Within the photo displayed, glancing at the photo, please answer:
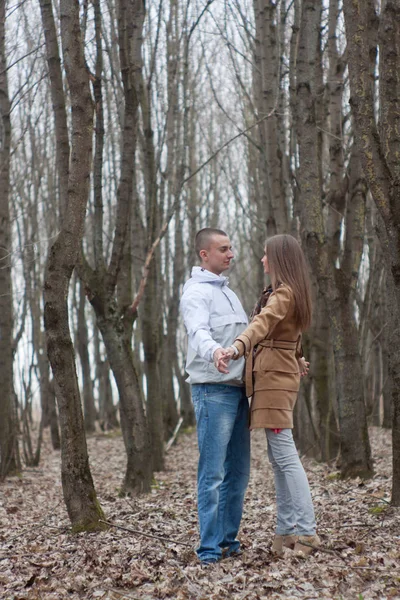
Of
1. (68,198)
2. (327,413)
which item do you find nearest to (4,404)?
(327,413)

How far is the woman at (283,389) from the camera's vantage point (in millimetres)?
4426

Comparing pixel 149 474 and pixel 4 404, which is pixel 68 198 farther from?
pixel 4 404

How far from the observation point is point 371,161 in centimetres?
505

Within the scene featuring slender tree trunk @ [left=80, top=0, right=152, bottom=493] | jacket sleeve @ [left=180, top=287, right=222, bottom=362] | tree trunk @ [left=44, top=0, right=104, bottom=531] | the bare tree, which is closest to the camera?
jacket sleeve @ [left=180, top=287, right=222, bottom=362]

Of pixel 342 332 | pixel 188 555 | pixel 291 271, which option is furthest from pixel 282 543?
pixel 342 332

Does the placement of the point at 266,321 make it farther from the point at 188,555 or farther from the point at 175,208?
the point at 175,208

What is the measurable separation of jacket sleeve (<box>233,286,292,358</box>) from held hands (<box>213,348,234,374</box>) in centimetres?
6

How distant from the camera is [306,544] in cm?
443

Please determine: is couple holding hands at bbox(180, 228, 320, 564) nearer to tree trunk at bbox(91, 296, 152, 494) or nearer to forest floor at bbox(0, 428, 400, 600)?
forest floor at bbox(0, 428, 400, 600)

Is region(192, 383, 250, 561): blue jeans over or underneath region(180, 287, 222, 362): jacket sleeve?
underneath

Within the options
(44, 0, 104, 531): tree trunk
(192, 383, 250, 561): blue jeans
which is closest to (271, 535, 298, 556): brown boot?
(192, 383, 250, 561): blue jeans

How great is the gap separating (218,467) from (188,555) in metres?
0.67

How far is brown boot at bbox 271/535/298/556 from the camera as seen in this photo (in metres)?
4.49

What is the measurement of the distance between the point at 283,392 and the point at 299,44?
491cm
